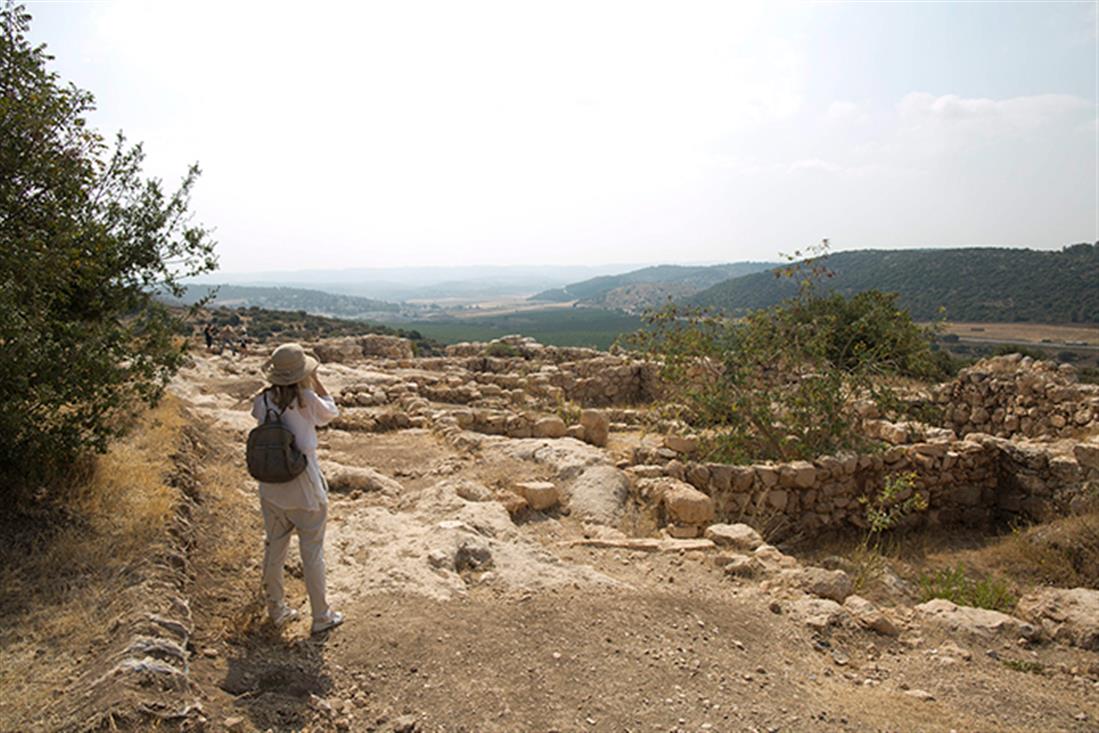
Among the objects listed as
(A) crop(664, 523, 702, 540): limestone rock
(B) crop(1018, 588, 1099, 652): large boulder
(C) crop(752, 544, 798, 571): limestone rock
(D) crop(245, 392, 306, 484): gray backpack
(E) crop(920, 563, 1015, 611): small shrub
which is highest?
(D) crop(245, 392, 306, 484): gray backpack

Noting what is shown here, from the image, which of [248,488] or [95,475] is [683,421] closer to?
[248,488]

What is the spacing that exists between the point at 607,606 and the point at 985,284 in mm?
53820

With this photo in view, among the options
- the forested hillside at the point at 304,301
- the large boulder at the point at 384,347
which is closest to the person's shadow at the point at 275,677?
the large boulder at the point at 384,347

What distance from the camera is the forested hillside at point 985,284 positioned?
4316 centimetres

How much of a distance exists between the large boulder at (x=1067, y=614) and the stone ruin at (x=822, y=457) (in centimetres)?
257

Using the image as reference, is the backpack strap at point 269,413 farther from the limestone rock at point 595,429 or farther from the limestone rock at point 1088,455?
the limestone rock at point 1088,455

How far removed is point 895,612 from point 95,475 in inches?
265

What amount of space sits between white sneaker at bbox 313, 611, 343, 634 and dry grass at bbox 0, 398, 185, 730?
112cm

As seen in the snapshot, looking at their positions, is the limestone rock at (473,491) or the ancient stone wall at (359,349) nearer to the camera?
the limestone rock at (473,491)

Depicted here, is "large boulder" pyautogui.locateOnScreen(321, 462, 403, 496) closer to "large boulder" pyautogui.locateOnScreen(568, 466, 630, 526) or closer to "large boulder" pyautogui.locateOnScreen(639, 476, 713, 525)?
"large boulder" pyautogui.locateOnScreen(568, 466, 630, 526)

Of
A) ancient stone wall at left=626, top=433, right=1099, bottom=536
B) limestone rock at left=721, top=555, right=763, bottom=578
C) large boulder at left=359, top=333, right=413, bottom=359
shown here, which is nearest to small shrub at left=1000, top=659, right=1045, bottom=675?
limestone rock at left=721, top=555, right=763, bottom=578

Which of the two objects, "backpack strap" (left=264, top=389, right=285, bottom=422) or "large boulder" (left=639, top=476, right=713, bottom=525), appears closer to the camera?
"backpack strap" (left=264, top=389, right=285, bottom=422)

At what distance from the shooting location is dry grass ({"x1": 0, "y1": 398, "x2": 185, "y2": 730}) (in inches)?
134

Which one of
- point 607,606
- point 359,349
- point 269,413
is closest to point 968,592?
point 607,606
